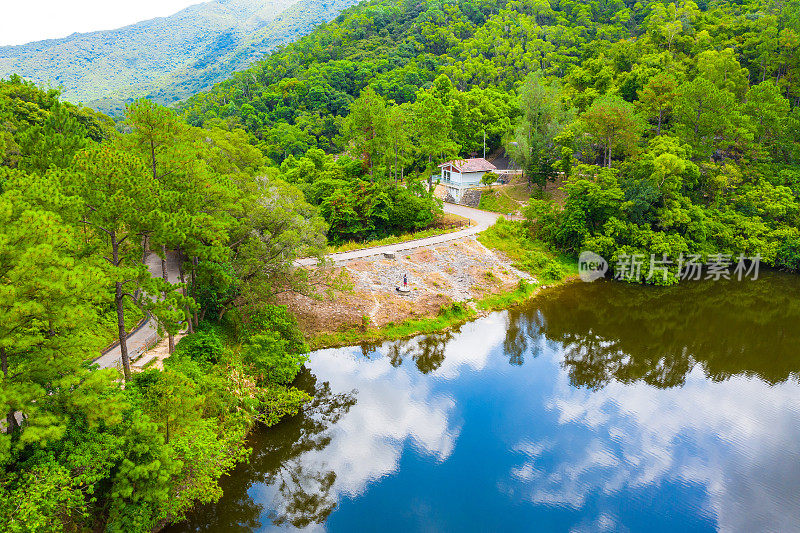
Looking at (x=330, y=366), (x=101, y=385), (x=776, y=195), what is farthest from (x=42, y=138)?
(x=776, y=195)

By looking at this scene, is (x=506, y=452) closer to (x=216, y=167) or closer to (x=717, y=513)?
(x=717, y=513)

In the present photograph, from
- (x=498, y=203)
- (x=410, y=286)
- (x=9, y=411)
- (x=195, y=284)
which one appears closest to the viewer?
(x=9, y=411)

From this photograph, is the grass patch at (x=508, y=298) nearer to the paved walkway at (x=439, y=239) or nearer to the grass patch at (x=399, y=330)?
the grass patch at (x=399, y=330)

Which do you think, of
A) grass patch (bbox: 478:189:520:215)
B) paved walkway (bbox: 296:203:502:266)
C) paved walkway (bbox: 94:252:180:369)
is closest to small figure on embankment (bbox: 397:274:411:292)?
paved walkway (bbox: 296:203:502:266)

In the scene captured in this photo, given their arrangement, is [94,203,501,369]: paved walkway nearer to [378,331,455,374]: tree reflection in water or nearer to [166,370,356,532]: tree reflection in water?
[166,370,356,532]: tree reflection in water

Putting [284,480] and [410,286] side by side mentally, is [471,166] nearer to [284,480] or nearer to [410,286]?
[410,286]

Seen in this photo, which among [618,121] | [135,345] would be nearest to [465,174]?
[618,121]

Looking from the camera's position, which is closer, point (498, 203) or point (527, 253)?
point (527, 253)
